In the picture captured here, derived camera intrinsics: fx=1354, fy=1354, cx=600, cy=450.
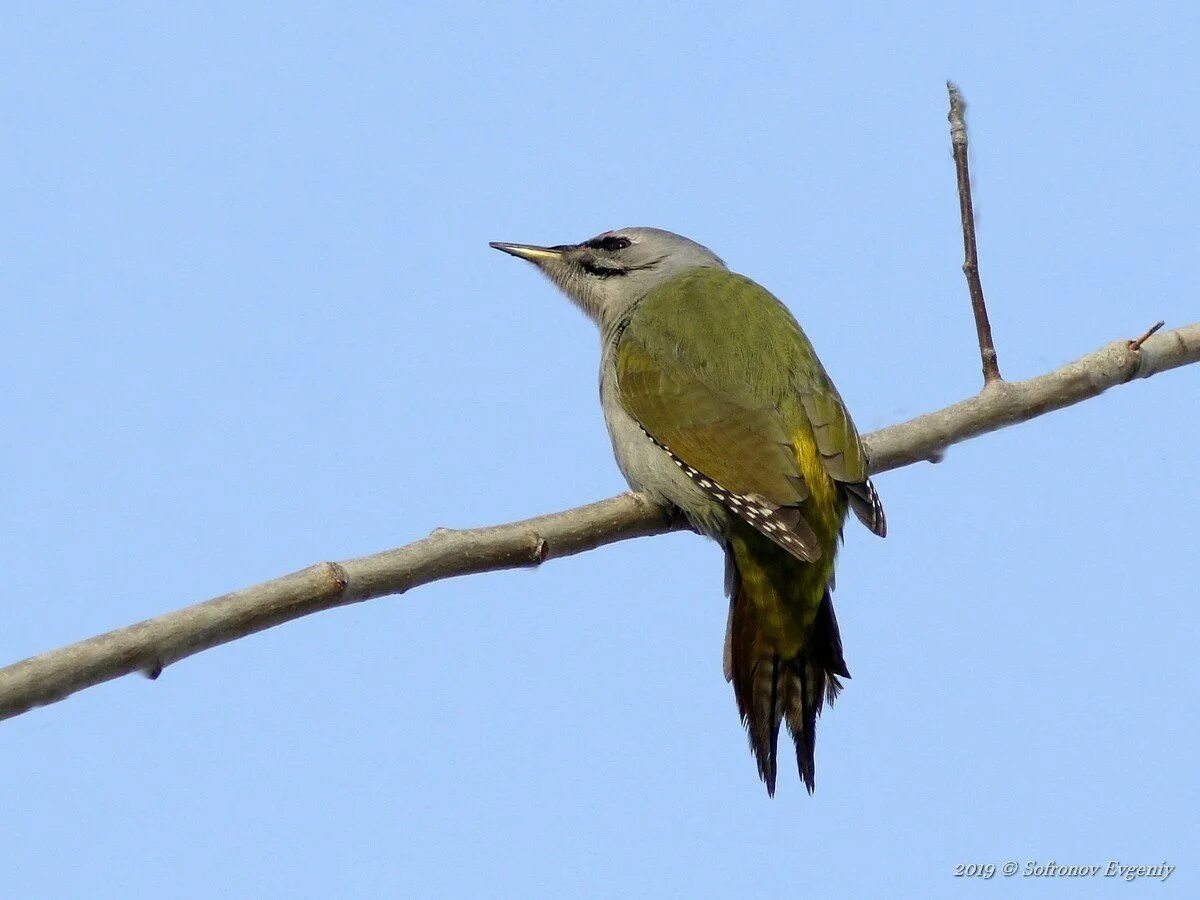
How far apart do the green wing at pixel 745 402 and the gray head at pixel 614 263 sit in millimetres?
428

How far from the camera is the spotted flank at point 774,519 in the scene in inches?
164

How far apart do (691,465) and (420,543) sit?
1589 millimetres

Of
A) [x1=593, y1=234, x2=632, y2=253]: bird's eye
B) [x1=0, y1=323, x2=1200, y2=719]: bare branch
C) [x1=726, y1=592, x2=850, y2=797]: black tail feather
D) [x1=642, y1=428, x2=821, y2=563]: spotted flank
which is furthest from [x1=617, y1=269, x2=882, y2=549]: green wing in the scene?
[x1=593, y1=234, x2=632, y2=253]: bird's eye

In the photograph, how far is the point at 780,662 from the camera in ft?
14.6

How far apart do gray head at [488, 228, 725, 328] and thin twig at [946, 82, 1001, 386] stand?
1.74m

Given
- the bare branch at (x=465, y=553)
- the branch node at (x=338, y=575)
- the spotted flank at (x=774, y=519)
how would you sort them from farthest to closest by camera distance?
1. the spotted flank at (x=774, y=519)
2. the branch node at (x=338, y=575)
3. the bare branch at (x=465, y=553)

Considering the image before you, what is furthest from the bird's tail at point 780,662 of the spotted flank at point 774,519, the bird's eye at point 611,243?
the bird's eye at point 611,243

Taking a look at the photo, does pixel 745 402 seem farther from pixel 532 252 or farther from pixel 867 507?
pixel 532 252

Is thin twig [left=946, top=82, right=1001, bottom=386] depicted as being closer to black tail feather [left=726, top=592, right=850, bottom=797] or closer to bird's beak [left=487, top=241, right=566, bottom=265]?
black tail feather [left=726, top=592, right=850, bottom=797]

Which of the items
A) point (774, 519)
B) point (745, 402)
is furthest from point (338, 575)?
point (745, 402)

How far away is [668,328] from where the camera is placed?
5.35 meters

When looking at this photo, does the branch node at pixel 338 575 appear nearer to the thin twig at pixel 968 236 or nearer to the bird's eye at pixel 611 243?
the thin twig at pixel 968 236

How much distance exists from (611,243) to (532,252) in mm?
A: 395

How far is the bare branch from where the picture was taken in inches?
112
